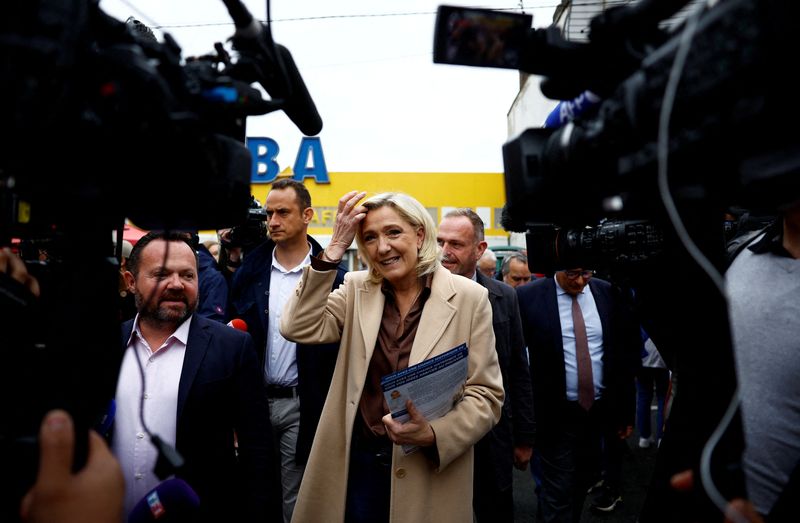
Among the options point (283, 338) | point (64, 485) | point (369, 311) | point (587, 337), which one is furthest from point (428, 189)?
point (64, 485)

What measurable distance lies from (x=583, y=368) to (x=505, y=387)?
0.57 m

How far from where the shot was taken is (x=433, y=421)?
1918mm

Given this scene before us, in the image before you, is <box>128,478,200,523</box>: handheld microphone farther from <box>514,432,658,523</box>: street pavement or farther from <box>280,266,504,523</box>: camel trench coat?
<box>514,432,658,523</box>: street pavement

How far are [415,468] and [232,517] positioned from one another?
64 cm

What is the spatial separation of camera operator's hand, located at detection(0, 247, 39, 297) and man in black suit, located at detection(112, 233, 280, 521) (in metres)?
0.70

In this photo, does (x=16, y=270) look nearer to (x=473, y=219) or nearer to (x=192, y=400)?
(x=192, y=400)

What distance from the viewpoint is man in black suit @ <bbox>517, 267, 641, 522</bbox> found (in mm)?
3197

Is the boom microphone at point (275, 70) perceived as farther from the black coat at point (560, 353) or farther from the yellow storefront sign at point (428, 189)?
the yellow storefront sign at point (428, 189)

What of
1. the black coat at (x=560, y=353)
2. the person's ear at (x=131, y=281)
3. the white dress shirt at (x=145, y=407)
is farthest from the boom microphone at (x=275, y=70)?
the black coat at (x=560, y=353)

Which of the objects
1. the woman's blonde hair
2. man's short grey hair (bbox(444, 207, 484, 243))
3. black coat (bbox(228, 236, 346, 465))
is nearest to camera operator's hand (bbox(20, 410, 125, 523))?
the woman's blonde hair

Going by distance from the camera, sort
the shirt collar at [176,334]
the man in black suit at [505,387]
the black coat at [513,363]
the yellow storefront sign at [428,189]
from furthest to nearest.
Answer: the yellow storefront sign at [428,189], the black coat at [513,363], the man in black suit at [505,387], the shirt collar at [176,334]

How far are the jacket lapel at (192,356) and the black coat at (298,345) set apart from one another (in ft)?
2.34

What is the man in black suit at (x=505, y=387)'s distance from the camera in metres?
2.73

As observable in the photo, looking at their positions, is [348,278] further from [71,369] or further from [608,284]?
[608,284]
